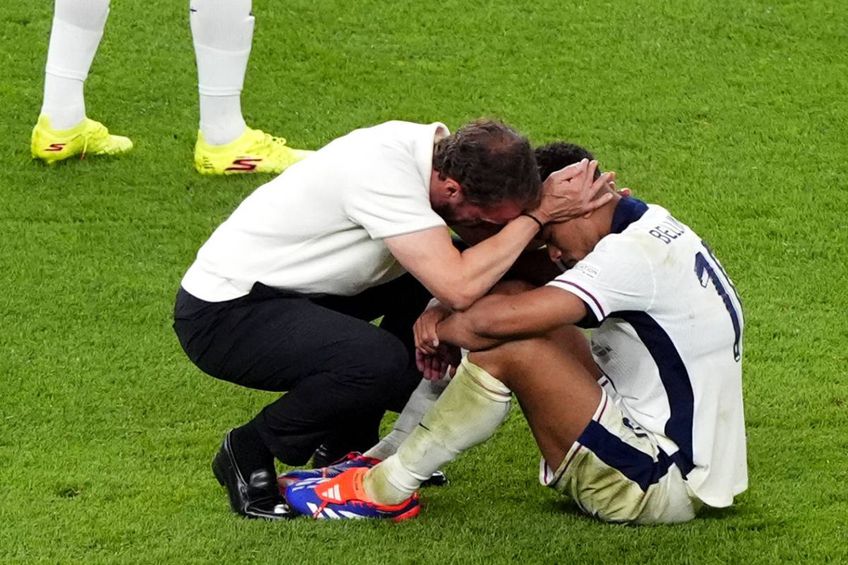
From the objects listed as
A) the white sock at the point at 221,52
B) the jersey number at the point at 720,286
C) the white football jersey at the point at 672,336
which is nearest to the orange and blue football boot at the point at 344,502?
the white football jersey at the point at 672,336

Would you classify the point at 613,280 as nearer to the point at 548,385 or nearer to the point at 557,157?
the point at 548,385

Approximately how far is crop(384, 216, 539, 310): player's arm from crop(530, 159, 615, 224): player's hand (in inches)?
3.2

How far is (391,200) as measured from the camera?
12.0ft

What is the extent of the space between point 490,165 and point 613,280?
40 cm

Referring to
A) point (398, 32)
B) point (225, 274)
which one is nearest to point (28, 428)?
point (225, 274)

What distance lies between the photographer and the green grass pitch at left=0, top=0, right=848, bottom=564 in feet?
12.4

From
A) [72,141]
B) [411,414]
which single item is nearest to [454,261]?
[411,414]

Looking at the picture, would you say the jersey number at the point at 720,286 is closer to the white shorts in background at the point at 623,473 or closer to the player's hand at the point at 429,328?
the white shorts in background at the point at 623,473

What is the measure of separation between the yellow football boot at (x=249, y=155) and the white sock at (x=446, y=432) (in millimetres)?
2840

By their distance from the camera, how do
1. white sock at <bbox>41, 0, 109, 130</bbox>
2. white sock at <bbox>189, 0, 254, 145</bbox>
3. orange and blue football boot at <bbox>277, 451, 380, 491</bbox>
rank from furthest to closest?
white sock at <bbox>41, 0, 109, 130</bbox>
white sock at <bbox>189, 0, 254, 145</bbox>
orange and blue football boot at <bbox>277, 451, 380, 491</bbox>

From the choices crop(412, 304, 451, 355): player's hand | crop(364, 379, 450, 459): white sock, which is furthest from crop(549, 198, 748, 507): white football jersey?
crop(364, 379, 450, 459): white sock

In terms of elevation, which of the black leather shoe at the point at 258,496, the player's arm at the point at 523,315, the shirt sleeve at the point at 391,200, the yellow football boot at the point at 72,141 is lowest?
the yellow football boot at the point at 72,141

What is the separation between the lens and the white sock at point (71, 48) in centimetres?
629

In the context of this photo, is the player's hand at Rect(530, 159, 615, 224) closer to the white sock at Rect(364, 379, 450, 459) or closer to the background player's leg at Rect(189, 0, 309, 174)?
the white sock at Rect(364, 379, 450, 459)
